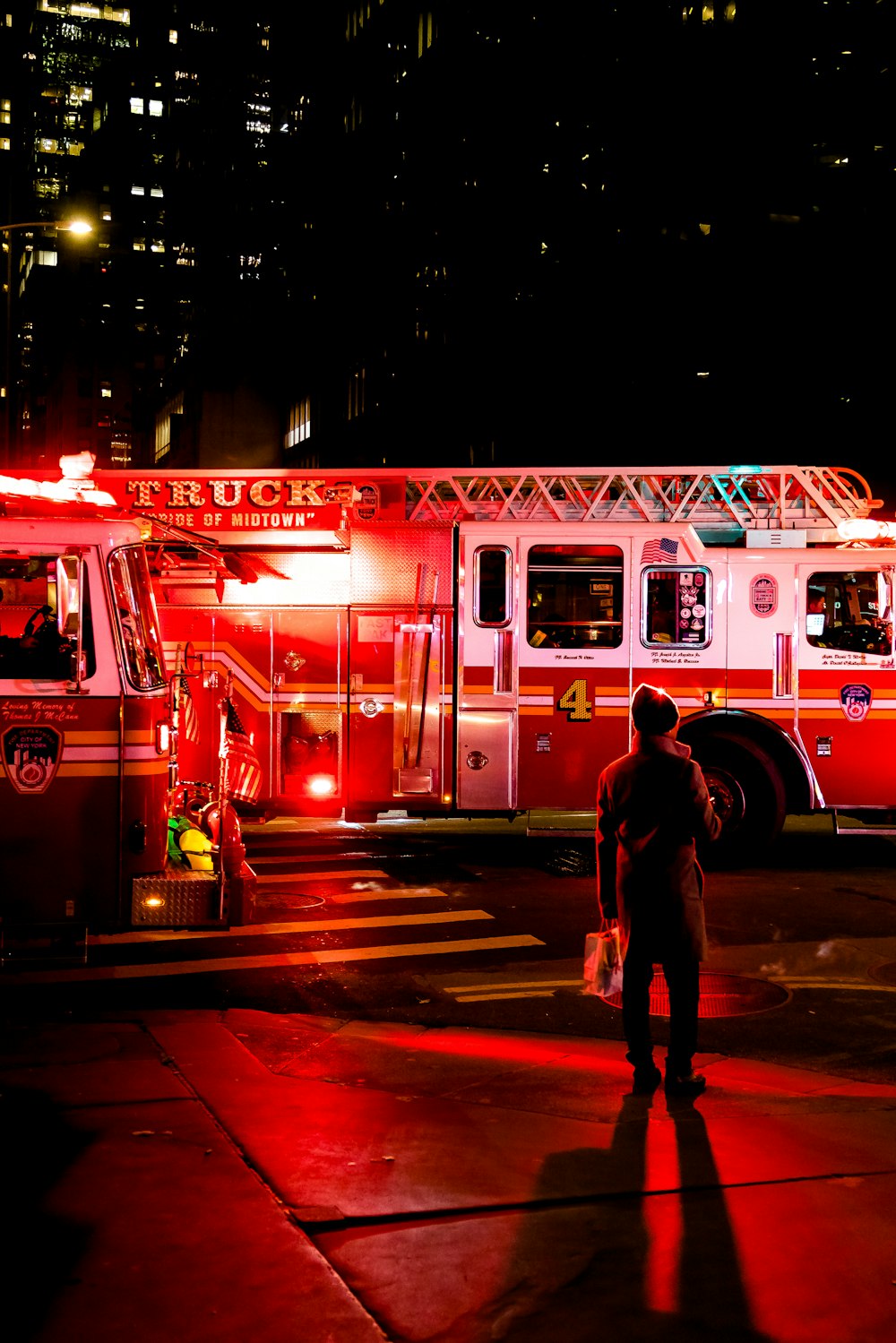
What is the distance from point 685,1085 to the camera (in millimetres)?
5902

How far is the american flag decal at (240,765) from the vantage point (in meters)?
9.48

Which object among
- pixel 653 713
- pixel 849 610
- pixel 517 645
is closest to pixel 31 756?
pixel 653 713

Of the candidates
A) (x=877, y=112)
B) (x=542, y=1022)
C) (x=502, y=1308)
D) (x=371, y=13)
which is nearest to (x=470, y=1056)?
(x=542, y=1022)

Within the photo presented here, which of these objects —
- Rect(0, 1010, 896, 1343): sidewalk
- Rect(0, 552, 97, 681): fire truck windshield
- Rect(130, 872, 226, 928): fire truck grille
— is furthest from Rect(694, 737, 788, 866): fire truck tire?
Rect(0, 552, 97, 681): fire truck windshield

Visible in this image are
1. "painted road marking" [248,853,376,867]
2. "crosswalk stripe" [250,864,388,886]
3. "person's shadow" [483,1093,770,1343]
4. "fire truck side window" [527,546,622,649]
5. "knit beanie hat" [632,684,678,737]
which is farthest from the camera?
"painted road marking" [248,853,376,867]

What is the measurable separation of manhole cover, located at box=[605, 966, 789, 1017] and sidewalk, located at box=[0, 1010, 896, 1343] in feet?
3.30

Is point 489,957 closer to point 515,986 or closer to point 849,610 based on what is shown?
point 515,986

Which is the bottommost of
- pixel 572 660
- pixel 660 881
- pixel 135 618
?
pixel 660 881

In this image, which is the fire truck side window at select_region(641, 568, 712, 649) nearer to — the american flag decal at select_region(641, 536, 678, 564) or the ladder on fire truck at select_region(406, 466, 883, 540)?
the american flag decal at select_region(641, 536, 678, 564)

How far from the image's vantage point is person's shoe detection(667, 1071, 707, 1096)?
590 centimetres

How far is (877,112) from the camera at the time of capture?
3238 cm

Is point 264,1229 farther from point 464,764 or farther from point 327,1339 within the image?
point 464,764

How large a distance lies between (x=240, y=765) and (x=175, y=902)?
283 centimetres

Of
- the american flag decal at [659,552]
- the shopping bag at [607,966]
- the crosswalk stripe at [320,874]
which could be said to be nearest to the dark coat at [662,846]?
the shopping bag at [607,966]
